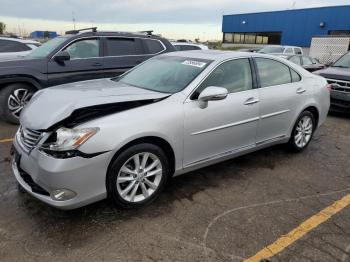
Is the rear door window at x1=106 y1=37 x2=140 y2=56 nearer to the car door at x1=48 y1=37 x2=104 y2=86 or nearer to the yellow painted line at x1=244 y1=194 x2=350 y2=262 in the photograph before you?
the car door at x1=48 y1=37 x2=104 y2=86

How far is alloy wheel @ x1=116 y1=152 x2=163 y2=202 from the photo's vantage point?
324 centimetres

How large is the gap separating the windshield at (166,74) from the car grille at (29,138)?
4.55ft

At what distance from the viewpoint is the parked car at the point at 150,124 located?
2.93m

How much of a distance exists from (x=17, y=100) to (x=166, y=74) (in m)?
3.69

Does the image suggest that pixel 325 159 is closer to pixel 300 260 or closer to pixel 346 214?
pixel 346 214

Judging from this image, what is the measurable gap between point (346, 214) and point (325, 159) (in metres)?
1.71

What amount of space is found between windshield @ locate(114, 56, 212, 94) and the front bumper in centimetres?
128

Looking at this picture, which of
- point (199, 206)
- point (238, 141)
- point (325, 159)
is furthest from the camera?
point (325, 159)

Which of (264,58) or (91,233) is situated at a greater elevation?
(264,58)

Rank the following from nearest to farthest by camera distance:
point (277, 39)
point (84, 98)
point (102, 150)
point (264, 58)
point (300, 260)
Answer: point (300, 260) < point (102, 150) < point (84, 98) < point (264, 58) < point (277, 39)

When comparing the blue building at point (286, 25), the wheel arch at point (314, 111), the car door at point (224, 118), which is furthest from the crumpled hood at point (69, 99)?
the blue building at point (286, 25)

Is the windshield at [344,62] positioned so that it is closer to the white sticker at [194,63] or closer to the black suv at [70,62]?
the black suv at [70,62]

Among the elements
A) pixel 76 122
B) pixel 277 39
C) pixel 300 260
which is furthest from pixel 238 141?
pixel 277 39

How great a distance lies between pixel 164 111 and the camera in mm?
3410
